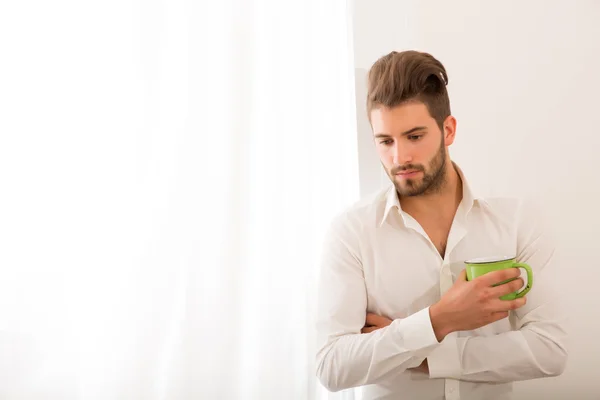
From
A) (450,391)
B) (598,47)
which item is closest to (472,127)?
(598,47)

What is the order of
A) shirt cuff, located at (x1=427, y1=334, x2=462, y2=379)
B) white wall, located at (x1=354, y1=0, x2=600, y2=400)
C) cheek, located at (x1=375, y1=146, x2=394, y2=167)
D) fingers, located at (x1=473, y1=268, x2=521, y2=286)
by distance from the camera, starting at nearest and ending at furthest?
fingers, located at (x1=473, y1=268, x2=521, y2=286)
shirt cuff, located at (x1=427, y1=334, x2=462, y2=379)
cheek, located at (x1=375, y1=146, x2=394, y2=167)
white wall, located at (x1=354, y1=0, x2=600, y2=400)

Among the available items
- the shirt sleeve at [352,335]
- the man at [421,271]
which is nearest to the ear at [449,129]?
the man at [421,271]

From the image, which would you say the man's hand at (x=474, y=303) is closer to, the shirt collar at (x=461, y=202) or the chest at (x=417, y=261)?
the chest at (x=417, y=261)

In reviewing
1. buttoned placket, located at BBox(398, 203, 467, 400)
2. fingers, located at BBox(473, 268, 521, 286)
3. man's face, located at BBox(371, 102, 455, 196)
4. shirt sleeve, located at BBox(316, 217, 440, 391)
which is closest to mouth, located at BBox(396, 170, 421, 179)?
man's face, located at BBox(371, 102, 455, 196)

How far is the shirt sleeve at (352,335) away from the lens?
3.48ft

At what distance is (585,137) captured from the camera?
1439mm

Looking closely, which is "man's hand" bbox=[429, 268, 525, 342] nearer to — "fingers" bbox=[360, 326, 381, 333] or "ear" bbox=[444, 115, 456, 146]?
"fingers" bbox=[360, 326, 381, 333]

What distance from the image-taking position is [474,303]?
102 cm

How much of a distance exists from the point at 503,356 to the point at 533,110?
74cm

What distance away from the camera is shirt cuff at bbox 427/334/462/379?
112 centimetres

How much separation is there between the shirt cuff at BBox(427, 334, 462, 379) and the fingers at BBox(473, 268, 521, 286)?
0.21m

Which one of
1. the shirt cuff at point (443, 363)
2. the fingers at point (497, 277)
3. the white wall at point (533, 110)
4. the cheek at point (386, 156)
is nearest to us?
the fingers at point (497, 277)

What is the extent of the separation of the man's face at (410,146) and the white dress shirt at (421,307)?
0.07m

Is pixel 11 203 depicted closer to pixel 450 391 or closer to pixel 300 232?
pixel 300 232
